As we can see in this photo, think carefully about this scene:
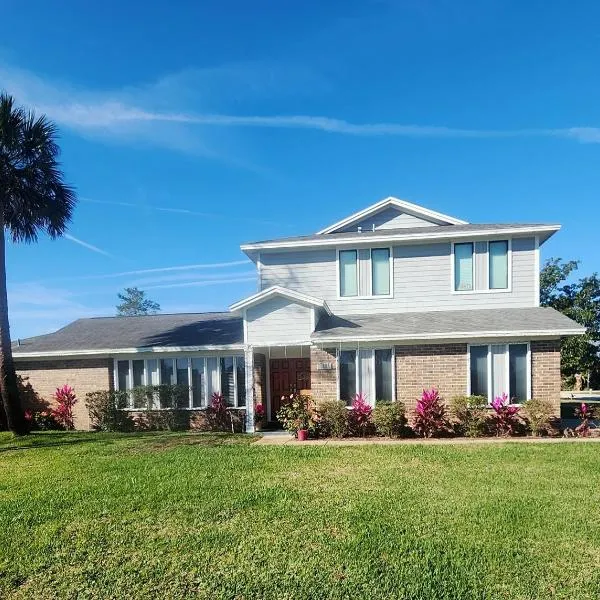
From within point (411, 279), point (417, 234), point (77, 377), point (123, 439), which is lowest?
point (123, 439)

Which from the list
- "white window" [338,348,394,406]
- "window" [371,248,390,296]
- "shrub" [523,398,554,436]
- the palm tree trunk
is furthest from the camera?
"window" [371,248,390,296]

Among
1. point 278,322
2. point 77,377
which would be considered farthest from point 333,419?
point 77,377

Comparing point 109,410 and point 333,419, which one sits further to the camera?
point 109,410

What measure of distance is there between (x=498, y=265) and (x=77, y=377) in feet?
48.8

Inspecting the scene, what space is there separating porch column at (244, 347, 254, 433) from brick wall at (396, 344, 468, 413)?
452 cm

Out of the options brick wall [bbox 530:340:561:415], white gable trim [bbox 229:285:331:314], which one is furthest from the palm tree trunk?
brick wall [bbox 530:340:561:415]

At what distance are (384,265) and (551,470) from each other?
892 cm

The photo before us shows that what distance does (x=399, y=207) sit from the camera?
18172 millimetres

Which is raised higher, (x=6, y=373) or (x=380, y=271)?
(x=380, y=271)

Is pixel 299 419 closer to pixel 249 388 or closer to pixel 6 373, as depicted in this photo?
pixel 249 388

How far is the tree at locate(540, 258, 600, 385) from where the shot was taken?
2717 cm

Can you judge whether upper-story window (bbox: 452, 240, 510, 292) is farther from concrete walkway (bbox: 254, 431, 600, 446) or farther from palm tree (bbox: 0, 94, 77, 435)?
palm tree (bbox: 0, 94, 77, 435)

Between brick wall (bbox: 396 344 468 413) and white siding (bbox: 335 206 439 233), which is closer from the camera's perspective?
brick wall (bbox: 396 344 468 413)

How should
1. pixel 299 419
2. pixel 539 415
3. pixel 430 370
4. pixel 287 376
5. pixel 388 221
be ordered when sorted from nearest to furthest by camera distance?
pixel 539 415 → pixel 299 419 → pixel 430 370 → pixel 287 376 → pixel 388 221
